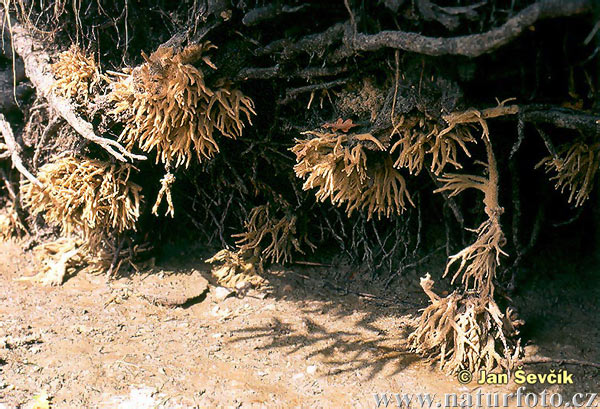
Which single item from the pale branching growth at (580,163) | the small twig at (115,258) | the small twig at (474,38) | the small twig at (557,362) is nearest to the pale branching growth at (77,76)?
the small twig at (115,258)

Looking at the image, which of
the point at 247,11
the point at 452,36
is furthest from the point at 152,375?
the point at 452,36

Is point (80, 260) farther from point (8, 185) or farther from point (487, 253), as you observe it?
point (487, 253)

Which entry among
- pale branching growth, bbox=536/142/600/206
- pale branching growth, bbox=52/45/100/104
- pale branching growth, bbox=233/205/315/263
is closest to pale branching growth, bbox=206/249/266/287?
pale branching growth, bbox=233/205/315/263

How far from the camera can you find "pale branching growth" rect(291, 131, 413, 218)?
3312mm

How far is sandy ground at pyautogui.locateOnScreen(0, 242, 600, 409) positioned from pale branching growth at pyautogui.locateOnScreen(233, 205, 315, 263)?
0.64 feet

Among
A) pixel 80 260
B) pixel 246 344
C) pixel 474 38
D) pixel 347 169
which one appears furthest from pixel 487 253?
pixel 80 260

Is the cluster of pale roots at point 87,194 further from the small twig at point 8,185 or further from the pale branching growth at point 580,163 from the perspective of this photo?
the pale branching growth at point 580,163

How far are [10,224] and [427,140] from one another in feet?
14.8

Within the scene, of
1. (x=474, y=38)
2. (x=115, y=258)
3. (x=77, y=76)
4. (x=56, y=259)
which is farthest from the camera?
(x=56, y=259)

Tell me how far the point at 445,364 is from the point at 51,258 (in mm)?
3838

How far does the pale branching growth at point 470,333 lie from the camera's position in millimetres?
3234

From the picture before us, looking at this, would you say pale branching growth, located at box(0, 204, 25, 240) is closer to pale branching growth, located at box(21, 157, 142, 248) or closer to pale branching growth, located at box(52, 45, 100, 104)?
pale branching growth, located at box(21, 157, 142, 248)

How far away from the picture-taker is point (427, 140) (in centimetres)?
315

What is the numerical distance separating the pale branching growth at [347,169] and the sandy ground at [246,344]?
1.03m
